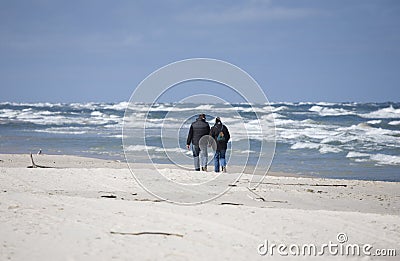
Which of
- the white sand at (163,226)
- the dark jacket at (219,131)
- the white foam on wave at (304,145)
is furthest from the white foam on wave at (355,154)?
the white sand at (163,226)

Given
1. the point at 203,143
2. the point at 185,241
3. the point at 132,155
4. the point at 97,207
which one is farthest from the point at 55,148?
the point at 185,241

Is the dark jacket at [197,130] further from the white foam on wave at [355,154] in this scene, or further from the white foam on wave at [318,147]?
the white foam on wave at [318,147]

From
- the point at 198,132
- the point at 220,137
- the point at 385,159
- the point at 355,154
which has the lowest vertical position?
the point at 385,159

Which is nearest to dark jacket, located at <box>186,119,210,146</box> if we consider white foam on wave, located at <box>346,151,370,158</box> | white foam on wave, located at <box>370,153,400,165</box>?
white foam on wave, located at <box>370,153,400,165</box>

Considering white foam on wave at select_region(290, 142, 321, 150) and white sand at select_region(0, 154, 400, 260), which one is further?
white foam on wave at select_region(290, 142, 321, 150)

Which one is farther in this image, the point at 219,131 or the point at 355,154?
the point at 355,154

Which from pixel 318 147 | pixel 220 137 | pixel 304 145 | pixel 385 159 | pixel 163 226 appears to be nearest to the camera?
pixel 163 226

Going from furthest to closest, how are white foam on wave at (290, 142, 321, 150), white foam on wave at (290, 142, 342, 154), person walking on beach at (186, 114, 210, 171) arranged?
white foam on wave at (290, 142, 321, 150), white foam on wave at (290, 142, 342, 154), person walking on beach at (186, 114, 210, 171)

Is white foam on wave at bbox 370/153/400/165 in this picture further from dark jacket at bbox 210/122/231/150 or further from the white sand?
the white sand

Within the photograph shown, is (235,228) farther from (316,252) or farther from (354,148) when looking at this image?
(354,148)

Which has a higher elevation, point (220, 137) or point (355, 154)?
point (220, 137)

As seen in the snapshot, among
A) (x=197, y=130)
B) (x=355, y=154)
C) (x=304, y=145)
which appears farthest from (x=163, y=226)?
(x=304, y=145)

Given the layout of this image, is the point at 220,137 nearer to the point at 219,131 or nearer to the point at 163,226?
the point at 219,131

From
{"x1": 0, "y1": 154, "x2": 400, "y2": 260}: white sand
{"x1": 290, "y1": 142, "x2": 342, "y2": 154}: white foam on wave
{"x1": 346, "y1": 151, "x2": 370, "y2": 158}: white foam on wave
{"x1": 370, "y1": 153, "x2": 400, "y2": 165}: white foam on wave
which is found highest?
{"x1": 290, "y1": 142, "x2": 342, "y2": 154}: white foam on wave
